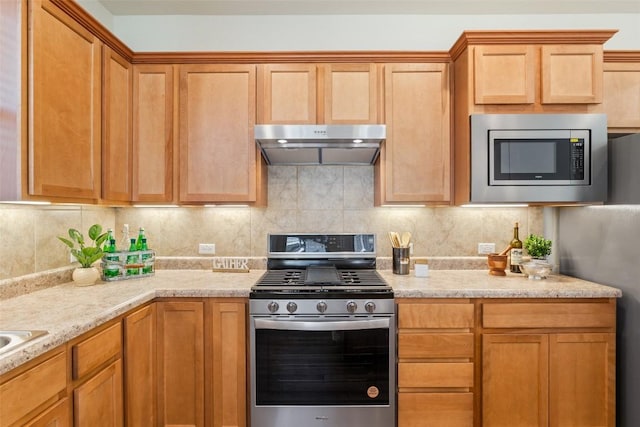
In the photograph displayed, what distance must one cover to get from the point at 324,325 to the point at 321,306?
10 centimetres

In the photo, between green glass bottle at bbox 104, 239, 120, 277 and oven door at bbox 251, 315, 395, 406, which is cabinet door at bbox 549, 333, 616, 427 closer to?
oven door at bbox 251, 315, 395, 406

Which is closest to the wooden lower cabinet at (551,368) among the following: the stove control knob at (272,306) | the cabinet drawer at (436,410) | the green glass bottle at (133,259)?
the cabinet drawer at (436,410)

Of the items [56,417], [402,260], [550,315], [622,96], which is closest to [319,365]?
[402,260]

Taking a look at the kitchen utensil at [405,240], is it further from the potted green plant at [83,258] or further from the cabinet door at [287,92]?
the potted green plant at [83,258]

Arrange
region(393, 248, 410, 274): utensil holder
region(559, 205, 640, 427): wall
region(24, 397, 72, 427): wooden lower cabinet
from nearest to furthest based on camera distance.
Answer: region(24, 397, 72, 427): wooden lower cabinet, region(559, 205, 640, 427): wall, region(393, 248, 410, 274): utensil holder

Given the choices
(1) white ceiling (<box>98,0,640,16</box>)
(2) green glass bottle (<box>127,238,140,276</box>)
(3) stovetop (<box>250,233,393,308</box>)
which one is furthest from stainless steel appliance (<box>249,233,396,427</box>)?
(1) white ceiling (<box>98,0,640,16</box>)

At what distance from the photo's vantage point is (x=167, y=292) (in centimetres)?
201

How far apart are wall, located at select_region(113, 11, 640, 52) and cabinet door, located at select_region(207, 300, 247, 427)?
1.94m

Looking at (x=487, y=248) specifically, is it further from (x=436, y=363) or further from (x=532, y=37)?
(x=532, y=37)

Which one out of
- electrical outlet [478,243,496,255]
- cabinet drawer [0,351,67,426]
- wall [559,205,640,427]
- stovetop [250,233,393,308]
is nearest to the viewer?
cabinet drawer [0,351,67,426]

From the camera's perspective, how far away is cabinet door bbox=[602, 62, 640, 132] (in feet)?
7.70

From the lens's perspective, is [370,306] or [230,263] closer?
[370,306]

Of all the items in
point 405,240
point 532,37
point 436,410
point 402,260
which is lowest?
point 436,410

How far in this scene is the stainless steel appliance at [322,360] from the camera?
1980 millimetres
